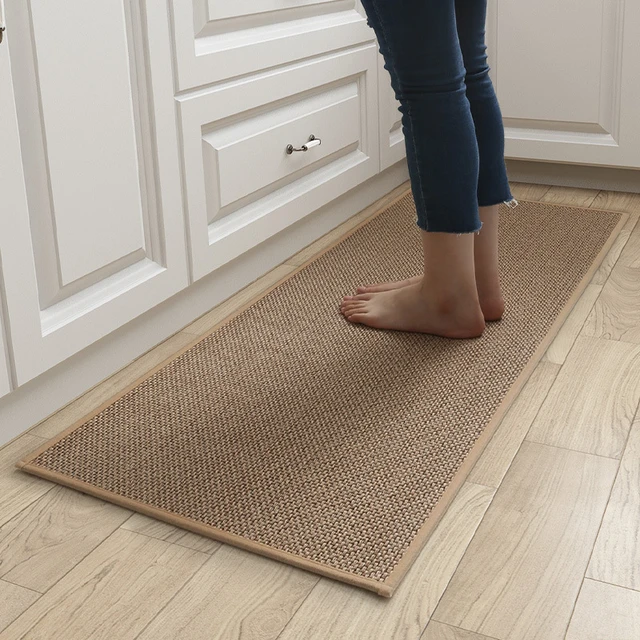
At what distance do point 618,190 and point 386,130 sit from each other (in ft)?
2.05

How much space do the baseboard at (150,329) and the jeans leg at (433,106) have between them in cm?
46

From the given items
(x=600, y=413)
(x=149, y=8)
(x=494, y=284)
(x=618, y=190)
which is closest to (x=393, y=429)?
(x=600, y=413)

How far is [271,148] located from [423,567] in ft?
3.19

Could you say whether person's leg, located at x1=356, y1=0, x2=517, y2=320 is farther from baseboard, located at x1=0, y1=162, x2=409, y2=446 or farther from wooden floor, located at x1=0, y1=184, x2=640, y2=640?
baseboard, located at x1=0, y1=162, x2=409, y2=446

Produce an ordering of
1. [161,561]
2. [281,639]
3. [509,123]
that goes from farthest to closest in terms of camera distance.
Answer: [509,123], [161,561], [281,639]

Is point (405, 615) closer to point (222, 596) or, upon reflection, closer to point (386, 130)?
point (222, 596)

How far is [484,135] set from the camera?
142cm

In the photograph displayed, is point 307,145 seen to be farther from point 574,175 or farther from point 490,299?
point 574,175

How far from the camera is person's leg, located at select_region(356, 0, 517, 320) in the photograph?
137 cm

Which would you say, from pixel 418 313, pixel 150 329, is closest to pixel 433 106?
pixel 418 313

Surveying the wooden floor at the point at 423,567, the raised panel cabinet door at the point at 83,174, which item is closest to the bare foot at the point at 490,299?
the wooden floor at the point at 423,567

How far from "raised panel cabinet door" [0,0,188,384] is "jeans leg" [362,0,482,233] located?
14.3 inches

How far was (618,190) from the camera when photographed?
2283 mm

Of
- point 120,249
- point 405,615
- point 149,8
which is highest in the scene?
point 149,8
